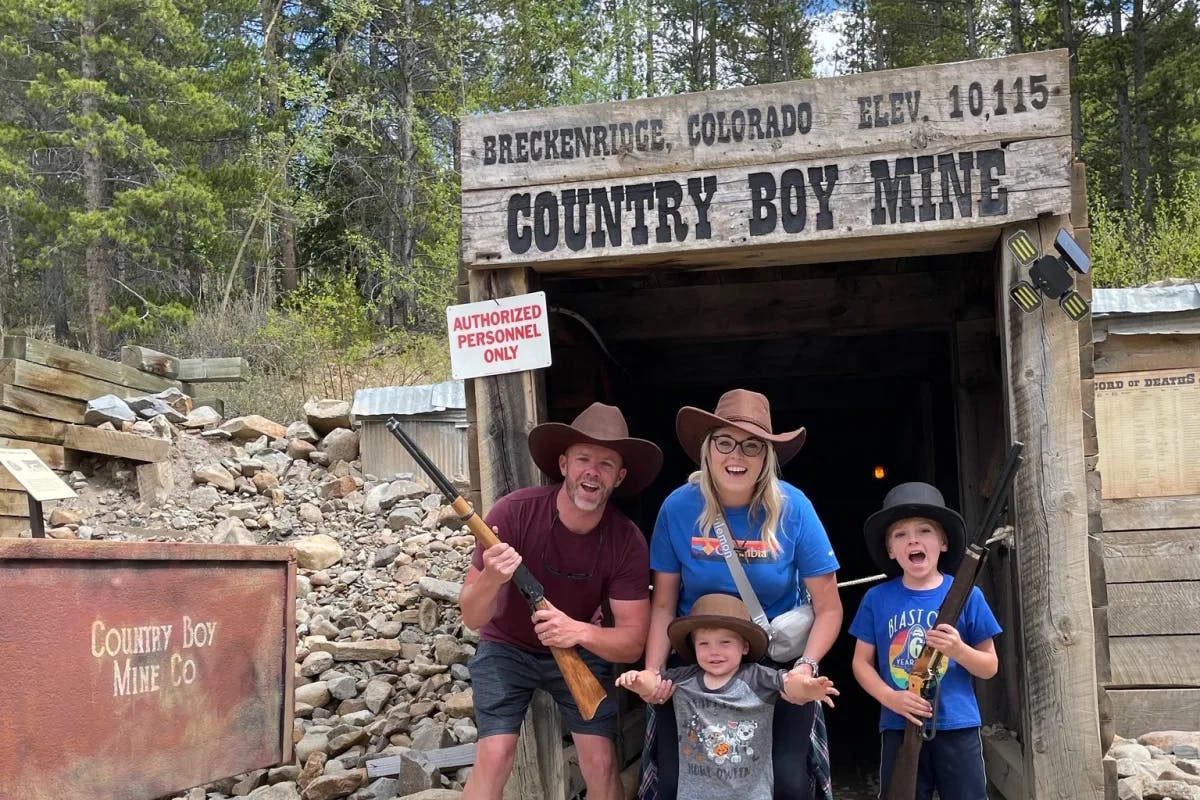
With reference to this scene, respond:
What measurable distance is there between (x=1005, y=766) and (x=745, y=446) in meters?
2.11

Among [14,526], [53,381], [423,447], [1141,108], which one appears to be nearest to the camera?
[14,526]

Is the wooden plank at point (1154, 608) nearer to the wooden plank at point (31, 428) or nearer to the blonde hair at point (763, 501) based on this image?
the blonde hair at point (763, 501)

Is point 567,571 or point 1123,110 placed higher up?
point 1123,110

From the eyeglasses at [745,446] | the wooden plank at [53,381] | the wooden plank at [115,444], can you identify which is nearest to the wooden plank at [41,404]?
the wooden plank at [53,381]

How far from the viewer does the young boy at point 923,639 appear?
363 centimetres

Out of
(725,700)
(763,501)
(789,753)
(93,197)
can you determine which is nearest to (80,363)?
(763,501)

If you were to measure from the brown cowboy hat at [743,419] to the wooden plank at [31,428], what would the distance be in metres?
7.56

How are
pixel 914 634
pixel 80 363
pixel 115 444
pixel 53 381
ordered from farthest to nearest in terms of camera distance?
pixel 80 363 → pixel 53 381 → pixel 115 444 → pixel 914 634

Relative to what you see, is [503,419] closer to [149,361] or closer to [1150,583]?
[1150,583]

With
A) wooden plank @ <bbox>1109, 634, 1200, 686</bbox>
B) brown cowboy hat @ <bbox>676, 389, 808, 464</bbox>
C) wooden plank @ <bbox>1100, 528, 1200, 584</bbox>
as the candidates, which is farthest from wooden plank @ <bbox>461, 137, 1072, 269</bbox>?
wooden plank @ <bbox>1109, 634, 1200, 686</bbox>

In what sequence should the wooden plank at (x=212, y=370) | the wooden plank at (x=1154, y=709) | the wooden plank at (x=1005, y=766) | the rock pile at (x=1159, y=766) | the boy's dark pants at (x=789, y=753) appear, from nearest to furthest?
1. the boy's dark pants at (x=789, y=753)
2. the wooden plank at (x=1005, y=766)
3. the rock pile at (x=1159, y=766)
4. the wooden plank at (x=1154, y=709)
5. the wooden plank at (x=212, y=370)

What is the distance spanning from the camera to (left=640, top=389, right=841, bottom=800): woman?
359 cm

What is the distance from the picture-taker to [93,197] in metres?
20.5

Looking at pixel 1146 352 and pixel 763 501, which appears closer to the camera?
pixel 763 501
